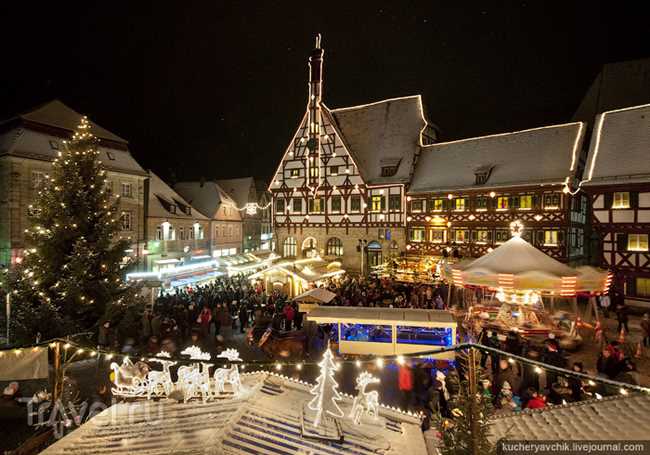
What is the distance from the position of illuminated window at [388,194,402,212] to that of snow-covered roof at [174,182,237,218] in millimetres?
18244

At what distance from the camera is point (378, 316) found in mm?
11289

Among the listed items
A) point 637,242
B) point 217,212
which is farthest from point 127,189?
point 637,242

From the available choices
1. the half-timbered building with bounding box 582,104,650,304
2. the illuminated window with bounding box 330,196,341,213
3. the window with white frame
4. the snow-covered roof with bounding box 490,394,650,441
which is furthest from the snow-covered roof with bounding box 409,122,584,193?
the window with white frame

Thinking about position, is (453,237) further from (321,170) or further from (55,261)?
(55,261)

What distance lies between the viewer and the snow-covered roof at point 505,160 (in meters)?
21.6

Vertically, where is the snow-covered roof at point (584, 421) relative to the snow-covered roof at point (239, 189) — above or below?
below

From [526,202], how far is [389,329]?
51.4 feet

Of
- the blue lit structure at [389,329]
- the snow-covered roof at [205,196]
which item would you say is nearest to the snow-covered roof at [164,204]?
the snow-covered roof at [205,196]

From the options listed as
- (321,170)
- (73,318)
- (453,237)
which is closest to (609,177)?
(453,237)

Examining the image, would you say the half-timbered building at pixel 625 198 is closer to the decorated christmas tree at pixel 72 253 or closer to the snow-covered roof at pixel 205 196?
the decorated christmas tree at pixel 72 253

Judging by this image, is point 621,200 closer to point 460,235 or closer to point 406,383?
point 460,235

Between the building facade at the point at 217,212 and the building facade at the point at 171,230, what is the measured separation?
1055mm

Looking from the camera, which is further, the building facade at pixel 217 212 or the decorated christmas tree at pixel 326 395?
the building facade at pixel 217 212

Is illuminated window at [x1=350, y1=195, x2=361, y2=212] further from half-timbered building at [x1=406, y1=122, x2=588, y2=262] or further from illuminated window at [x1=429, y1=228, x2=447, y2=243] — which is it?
illuminated window at [x1=429, y1=228, x2=447, y2=243]
